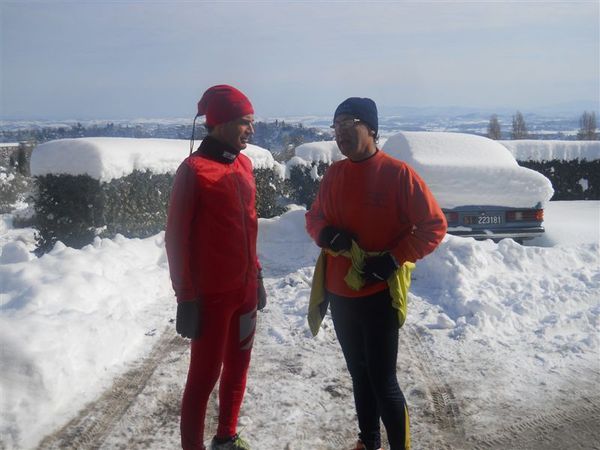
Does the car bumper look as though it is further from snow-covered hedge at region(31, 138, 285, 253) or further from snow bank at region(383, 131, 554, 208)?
snow-covered hedge at region(31, 138, 285, 253)

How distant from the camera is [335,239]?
2867mm

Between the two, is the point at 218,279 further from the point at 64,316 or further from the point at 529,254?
the point at 529,254

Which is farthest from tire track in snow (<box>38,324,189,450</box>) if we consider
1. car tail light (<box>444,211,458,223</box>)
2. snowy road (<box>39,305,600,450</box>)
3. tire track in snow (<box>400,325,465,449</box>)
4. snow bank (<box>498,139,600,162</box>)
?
snow bank (<box>498,139,600,162</box>)

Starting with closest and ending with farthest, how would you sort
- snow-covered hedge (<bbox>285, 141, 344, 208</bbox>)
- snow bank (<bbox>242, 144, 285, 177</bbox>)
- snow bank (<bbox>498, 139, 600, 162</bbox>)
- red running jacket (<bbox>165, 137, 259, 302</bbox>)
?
red running jacket (<bbox>165, 137, 259, 302</bbox>)
snow bank (<bbox>242, 144, 285, 177</bbox>)
snow-covered hedge (<bbox>285, 141, 344, 208</bbox>)
snow bank (<bbox>498, 139, 600, 162</bbox>)

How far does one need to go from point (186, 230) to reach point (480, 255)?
15.9 feet

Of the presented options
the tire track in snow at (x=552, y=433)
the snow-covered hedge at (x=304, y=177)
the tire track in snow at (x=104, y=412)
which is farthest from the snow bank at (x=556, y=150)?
the tire track in snow at (x=104, y=412)

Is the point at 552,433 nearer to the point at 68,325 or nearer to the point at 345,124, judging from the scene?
the point at 345,124

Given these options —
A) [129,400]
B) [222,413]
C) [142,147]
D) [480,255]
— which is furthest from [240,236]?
[142,147]

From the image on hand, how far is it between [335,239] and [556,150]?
613 inches

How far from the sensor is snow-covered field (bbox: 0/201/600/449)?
355cm

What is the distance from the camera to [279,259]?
8258 millimetres

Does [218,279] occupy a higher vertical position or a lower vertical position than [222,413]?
higher

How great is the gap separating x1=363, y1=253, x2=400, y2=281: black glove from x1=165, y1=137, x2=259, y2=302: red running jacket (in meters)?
0.66

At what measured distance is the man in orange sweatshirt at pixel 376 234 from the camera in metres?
2.77
